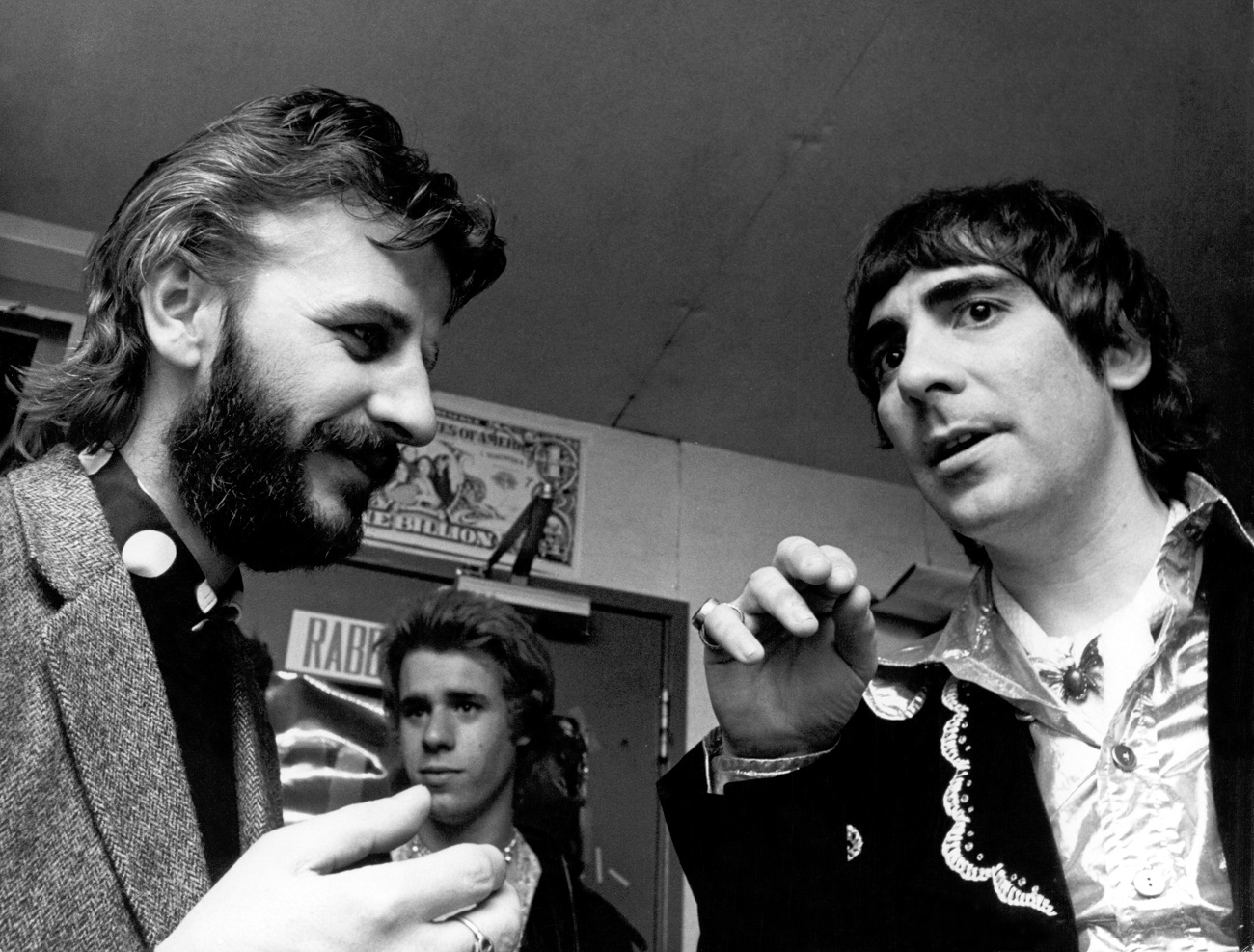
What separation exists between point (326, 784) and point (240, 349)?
3.71 ft

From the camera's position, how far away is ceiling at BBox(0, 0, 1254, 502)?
190 centimetres

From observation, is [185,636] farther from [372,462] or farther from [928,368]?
[928,368]

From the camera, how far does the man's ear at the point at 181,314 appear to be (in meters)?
1.21

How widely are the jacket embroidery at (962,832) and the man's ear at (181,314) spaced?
2.62 ft

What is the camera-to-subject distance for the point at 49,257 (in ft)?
6.93

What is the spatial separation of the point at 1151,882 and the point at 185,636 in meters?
0.86

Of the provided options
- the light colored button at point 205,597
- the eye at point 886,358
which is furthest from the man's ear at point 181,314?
the eye at point 886,358

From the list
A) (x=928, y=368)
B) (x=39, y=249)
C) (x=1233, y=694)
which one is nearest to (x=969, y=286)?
(x=928, y=368)

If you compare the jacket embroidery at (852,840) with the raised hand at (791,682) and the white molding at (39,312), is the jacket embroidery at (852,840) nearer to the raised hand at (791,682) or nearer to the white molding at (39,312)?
the raised hand at (791,682)

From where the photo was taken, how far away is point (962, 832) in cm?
114

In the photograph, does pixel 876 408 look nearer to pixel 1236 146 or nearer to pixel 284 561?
pixel 1236 146

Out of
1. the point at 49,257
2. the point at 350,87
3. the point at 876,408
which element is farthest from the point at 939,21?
the point at 49,257

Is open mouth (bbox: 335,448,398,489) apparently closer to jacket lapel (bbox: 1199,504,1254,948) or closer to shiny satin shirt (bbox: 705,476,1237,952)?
shiny satin shirt (bbox: 705,476,1237,952)

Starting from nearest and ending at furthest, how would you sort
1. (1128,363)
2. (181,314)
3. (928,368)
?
(181,314), (928,368), (1128,363)
